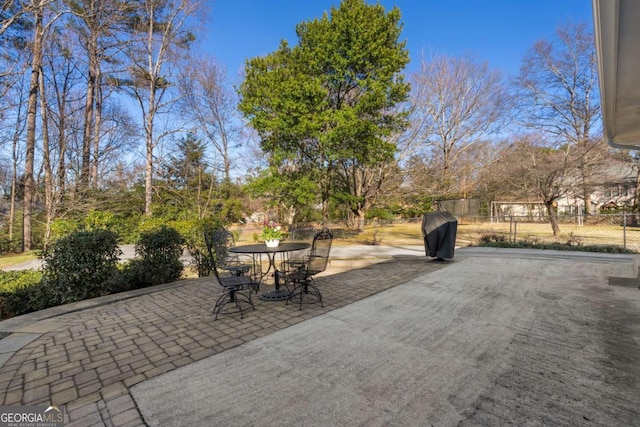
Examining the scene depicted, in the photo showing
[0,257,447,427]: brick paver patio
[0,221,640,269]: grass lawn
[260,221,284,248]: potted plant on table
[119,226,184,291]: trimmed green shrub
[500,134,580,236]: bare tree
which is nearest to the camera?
[0,257,447,427]: brick paver patio

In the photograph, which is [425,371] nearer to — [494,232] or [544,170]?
[494,232]

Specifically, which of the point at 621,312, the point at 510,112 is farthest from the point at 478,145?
the point at 621,312

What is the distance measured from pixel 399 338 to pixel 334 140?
9.00m

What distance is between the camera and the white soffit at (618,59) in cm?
212

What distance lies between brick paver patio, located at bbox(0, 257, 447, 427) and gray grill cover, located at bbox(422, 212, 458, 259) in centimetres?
303

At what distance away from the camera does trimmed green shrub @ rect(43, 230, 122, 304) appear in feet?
13.9

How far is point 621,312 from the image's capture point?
3.68 metres

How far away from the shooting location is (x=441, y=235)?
23.9ft

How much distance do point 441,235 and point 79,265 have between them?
7.25 metres

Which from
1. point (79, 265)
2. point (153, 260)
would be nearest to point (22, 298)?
point (79, 265)

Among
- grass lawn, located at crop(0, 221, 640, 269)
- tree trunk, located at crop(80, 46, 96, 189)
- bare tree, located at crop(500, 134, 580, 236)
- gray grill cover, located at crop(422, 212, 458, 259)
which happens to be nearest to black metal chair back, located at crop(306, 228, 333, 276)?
gray grill cover, located at crop(422, 212, 458, 259)

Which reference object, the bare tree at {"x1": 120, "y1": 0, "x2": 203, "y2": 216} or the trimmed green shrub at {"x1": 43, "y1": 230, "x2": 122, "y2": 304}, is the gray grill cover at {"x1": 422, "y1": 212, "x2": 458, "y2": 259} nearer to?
the trimmed green shrub at {"x1": 43, "y1": 230, "x2": 122, "y2": 304}

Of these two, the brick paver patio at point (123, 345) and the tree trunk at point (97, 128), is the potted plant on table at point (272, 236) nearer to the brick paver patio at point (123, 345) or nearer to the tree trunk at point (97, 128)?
the brick paver patio at point (123, 345)

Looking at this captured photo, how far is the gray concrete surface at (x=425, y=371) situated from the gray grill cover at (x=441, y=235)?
316cm
